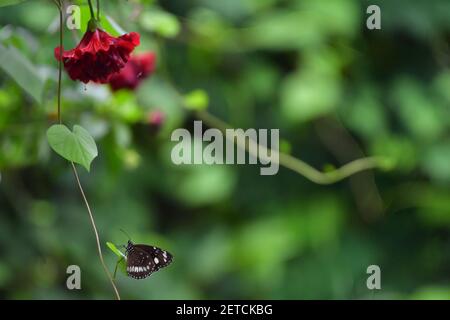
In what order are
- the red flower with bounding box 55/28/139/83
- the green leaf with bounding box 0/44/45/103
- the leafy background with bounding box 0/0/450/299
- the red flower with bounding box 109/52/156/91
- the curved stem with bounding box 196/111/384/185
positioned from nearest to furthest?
the red flower with bounding box 55/28/139/83
the green leaf with bounding box 0/44/45/103
the red flower with bounding box 109/52/156/91
the curved stem with bounding box 196/111/384/185
the leafy background with bounding box 0/0/450/299

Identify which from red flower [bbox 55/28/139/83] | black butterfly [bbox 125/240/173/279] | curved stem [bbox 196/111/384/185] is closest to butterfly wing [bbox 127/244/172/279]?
black butterfly [bbox 125/240/173/279]

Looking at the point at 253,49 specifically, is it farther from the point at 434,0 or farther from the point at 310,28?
the point at 434,0

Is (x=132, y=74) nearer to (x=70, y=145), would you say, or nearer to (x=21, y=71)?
(x=21, y=71)

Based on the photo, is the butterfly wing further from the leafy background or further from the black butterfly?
the leafy background

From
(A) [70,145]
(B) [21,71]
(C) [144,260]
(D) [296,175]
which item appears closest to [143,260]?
(C) [144,260]

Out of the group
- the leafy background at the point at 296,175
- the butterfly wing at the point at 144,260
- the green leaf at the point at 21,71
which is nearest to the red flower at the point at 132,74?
the green leaf at the point at 21,71
